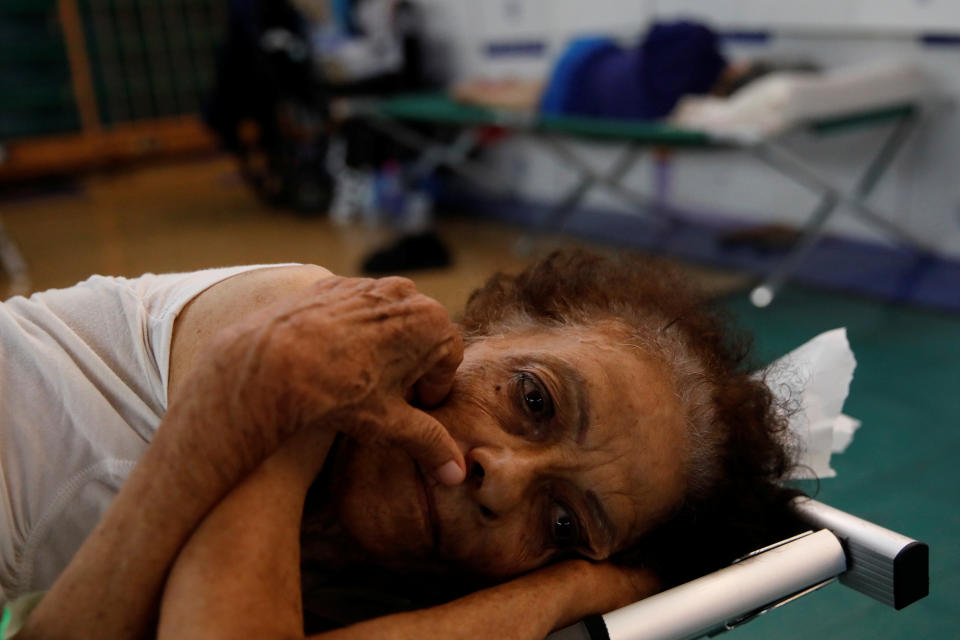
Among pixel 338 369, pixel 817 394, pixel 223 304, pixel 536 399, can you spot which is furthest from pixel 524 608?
pixel 817 394

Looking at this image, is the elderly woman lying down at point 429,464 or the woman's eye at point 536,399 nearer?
the elderly woman lying down at point 429,464

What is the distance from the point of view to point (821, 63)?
3846 millimetres

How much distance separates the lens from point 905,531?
1.46m

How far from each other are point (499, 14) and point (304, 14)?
1163 mm

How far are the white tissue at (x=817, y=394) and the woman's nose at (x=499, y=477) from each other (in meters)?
0.53

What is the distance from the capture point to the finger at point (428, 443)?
87 cm

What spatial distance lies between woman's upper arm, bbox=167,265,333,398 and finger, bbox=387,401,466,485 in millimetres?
195

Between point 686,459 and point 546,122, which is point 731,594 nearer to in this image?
point 686,459

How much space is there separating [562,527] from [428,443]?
0.77 feet

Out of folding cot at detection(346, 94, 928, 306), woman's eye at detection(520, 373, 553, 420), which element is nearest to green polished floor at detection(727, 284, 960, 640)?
folding cot at detection(346, 94, 928, 306)

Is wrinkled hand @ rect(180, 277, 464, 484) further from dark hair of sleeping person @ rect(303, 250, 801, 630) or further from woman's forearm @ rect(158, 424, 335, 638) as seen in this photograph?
dark hair of sleeping person @ rect(303, 250, 801, 630)

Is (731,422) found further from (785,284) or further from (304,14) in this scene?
(304,14)

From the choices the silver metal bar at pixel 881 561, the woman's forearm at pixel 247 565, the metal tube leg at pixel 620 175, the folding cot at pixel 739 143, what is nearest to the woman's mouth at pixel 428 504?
the woman's forearm at pixel 247 565

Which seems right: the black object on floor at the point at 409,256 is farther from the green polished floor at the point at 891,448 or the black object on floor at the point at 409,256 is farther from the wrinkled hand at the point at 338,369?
the wrinkled hand at the point at 338,369
